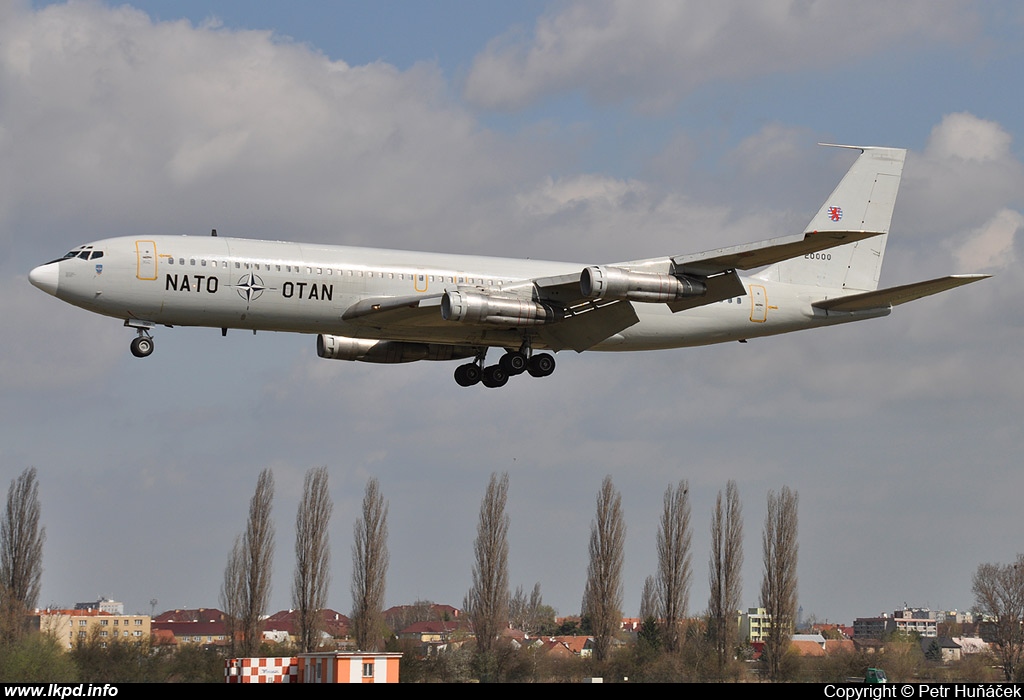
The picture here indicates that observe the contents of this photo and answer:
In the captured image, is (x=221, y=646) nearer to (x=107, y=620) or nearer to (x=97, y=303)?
(x=107, y=620)

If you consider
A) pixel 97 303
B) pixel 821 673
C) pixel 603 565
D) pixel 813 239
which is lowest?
pixel 821 673

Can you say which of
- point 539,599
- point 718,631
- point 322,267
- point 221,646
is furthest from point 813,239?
point 539,599

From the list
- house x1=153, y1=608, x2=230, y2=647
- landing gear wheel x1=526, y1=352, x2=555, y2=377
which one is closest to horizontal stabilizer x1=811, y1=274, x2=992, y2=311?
landing gear wheel x1=526, y1=352, x2=555, y2=377

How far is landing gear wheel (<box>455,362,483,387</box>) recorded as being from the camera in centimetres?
4772

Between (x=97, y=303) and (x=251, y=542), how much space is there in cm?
2311

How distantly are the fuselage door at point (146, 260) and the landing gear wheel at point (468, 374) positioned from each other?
502 inches

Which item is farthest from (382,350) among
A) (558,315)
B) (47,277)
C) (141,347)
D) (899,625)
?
(899,625)

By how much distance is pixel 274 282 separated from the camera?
133 feet

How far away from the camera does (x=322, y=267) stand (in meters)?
41.3

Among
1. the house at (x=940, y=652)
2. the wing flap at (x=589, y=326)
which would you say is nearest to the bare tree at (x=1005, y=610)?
the house at (x=940, y=652)

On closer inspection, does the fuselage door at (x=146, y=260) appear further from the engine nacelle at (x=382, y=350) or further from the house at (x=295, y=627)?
the house at (x=295, y=627)

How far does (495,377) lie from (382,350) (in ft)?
14.9

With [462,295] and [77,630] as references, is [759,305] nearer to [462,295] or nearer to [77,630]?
[462,295]

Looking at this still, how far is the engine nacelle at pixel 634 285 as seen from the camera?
4078 centimetres
